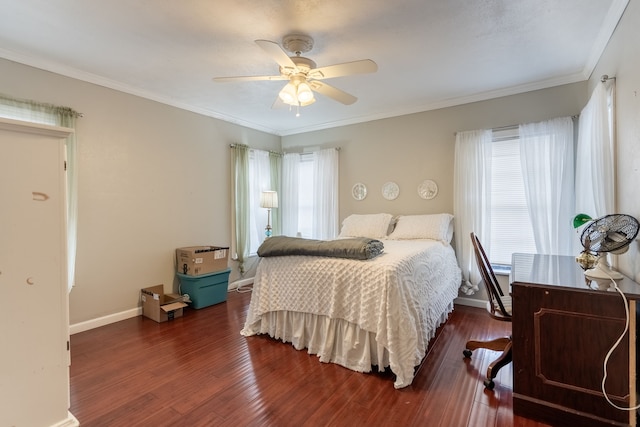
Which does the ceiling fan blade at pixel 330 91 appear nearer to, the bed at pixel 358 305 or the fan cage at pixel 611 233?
the bed at pixel 358 305

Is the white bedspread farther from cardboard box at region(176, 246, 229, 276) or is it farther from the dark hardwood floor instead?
cardboard box at region(176, 246, 229, 276)

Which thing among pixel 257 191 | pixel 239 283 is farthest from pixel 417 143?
pixel 239 283

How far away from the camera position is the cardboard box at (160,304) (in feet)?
10.6

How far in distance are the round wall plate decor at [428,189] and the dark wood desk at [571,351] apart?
2.20m

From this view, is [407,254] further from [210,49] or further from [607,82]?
[210,49]

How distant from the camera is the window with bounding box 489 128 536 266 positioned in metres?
3.39

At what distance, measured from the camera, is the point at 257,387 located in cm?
203

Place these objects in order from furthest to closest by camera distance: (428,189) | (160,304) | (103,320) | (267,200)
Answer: (267,200), (428,189), (160,304), (103,320)

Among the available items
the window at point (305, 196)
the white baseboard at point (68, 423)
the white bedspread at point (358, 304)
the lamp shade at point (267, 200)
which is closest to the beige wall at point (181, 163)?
the lamp shade at point (267, 200)

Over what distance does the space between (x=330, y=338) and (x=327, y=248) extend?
713 mm

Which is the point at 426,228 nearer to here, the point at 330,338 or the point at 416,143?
the point at 416,143

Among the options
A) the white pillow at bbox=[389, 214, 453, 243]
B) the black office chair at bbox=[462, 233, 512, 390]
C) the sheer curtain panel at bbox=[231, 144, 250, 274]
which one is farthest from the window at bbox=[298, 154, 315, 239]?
the black office chair at bbox=[462, 233, 512, 390]

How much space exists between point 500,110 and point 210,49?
3.19 meters

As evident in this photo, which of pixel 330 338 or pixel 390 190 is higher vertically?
pixel 390 190
